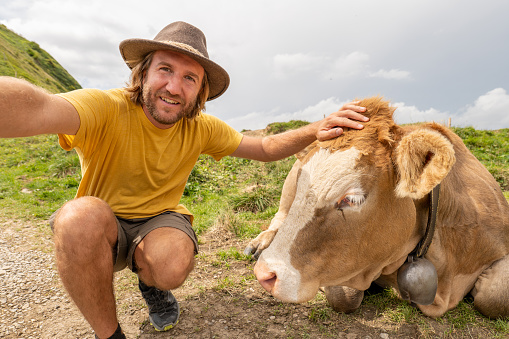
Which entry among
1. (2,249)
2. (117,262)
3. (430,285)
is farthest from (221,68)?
(2,249)

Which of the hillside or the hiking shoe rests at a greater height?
the hillside

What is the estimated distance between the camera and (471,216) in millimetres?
2869

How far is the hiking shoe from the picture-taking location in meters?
2.77

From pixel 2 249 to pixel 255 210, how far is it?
387 cm

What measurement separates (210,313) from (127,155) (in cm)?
158

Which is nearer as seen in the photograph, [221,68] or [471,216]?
[471,216]

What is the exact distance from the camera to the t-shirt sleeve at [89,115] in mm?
2426

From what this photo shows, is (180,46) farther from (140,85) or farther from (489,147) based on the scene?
(489,147)

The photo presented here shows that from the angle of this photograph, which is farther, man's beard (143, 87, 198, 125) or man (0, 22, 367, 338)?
man's beard (143, 87, 198, 125)

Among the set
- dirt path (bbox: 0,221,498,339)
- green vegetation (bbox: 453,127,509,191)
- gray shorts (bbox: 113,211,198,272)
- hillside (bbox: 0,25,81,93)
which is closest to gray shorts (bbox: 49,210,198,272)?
Answer: gray shorts (bbox: 113,211,198,272)

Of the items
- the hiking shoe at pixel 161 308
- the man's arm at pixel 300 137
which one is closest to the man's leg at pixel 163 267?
the hiking shoe at pixel 161 308

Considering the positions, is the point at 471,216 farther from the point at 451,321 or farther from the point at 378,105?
the point at 378,105

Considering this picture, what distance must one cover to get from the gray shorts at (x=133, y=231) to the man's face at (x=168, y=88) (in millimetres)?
828

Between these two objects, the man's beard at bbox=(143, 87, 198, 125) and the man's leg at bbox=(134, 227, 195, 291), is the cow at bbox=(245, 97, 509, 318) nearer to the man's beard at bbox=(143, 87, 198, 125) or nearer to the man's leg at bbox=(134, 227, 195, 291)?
the man's leg at bbox=(134, 227, 195, 291)
